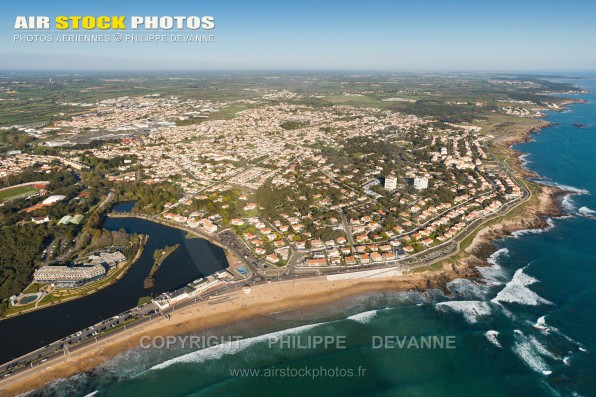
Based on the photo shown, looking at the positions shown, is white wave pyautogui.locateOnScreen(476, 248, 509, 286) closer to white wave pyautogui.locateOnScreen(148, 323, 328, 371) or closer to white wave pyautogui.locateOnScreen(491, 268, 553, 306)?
white wave pyautogui.locateOnScreen(491, 268, 553, 306)

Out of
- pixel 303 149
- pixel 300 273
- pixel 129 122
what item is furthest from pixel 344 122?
pixel 300 273

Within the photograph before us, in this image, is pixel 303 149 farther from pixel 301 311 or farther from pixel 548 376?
pixel 548 376

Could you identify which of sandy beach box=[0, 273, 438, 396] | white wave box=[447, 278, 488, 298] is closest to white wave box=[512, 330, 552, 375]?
white wave box=[447, 278, 488, 298]

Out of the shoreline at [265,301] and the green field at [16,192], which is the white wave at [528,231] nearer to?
the shoreline at [265,301]

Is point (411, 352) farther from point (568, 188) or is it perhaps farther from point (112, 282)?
point (568, 188)

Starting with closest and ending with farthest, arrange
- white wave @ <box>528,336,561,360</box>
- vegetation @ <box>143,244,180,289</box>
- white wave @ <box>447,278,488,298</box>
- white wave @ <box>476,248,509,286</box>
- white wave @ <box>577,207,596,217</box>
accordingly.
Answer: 1. white wave @ <box>528,336,561,360</box>
2. white wave @ <box>447,278,488,298</box>
3. vegetation @ <box>143,244,180,289</box>
4. white wave @ <box>476,248,509,286</box>
5. white wave @ <box>577,207,596,217</box>

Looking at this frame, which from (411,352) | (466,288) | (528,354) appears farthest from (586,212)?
(411,352)

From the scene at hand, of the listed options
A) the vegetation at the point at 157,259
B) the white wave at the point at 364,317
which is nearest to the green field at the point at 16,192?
the vegetation at the point at 157,259
